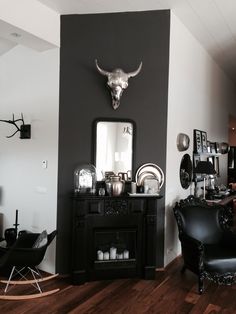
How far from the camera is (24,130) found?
352 cm

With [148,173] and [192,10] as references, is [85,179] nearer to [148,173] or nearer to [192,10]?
[148,173]

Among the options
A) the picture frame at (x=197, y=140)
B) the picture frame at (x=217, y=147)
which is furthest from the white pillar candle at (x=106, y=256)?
the picture frame at (x=217, y=147)

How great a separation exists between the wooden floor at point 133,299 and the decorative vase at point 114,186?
991 mm

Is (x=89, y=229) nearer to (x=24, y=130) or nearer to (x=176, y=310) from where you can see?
(x=176, y=310)

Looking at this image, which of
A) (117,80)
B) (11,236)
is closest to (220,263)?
(117,80)

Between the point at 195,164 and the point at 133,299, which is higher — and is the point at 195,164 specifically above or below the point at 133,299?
above

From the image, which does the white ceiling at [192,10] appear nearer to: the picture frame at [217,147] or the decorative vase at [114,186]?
the picture frame at [217,147]

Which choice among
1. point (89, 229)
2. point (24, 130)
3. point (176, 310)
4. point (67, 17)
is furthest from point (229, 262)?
point (67, 17)

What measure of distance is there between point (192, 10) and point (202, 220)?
2.53 m

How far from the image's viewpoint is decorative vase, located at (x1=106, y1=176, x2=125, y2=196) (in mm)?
3121

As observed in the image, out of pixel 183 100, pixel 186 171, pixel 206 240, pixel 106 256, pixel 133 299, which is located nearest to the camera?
pixel 133 299

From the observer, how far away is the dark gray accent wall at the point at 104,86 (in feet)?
10.6

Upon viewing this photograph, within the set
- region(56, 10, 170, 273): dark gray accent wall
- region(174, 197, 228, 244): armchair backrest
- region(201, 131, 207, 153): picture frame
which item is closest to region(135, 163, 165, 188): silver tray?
region(56, 10, 170, 273): dark gray accent wall

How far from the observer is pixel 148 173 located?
334 cm
